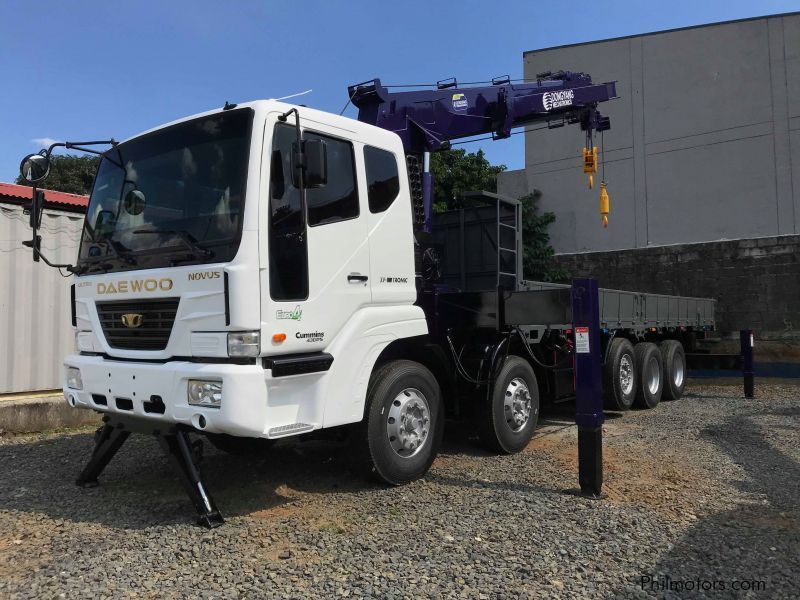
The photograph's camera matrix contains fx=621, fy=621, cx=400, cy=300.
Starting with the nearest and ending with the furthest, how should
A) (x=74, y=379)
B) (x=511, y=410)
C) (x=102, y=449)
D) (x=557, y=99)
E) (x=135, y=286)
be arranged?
(x=135, y=286), (x=74, y=379), (x=102, y=449), (x=511, y=410), (x=557, y=99)

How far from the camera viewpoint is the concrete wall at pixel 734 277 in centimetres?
1308

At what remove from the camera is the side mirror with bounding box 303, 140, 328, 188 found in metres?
3.93

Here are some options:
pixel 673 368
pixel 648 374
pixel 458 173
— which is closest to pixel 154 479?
pixel 648 374

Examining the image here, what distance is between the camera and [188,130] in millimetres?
4387

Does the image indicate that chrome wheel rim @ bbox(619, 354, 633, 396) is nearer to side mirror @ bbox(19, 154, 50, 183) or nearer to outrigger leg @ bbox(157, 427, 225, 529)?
outrigger leg @ bbox(157, 427, 225, 529)

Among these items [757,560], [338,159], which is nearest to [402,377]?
[338,159]

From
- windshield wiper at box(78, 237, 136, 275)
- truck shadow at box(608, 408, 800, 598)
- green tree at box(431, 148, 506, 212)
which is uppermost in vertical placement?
green tree at box(431, 148, 506, 212)

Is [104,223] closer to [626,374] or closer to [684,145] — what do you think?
[626,374]

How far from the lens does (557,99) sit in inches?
337

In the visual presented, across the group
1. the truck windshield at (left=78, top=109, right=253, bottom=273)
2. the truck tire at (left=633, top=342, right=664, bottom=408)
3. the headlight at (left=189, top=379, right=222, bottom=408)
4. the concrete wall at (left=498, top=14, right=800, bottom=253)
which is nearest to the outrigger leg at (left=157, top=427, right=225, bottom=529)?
the headlight at (left=189, top=379, right=222, bottom=408)

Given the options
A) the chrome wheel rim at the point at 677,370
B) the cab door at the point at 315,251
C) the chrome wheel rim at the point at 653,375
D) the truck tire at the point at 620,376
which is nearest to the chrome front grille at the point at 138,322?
the cab door at the point at 315,251

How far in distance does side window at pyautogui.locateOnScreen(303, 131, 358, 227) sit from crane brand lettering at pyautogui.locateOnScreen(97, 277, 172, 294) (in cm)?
103

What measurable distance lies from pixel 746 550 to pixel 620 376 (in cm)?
509

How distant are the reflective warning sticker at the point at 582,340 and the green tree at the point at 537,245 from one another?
11.4 m
